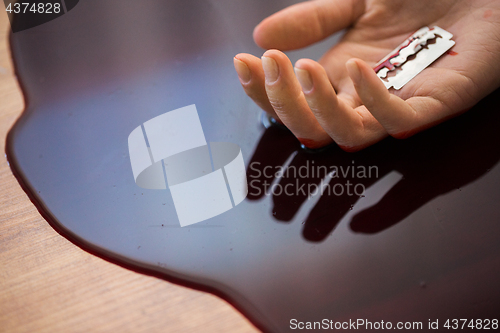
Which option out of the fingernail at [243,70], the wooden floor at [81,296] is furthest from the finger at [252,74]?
the wooden floor at [81,296]

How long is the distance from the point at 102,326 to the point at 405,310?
17 centimetres

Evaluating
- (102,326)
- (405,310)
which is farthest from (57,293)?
(405,310)

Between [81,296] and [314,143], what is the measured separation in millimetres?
178

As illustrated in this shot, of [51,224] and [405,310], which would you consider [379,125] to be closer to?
[405,310]

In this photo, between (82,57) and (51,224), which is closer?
(51,224)

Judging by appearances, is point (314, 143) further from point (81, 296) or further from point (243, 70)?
point (81, 296)

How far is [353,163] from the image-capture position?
26cm

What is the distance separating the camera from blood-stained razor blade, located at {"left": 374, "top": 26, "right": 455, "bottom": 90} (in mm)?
280

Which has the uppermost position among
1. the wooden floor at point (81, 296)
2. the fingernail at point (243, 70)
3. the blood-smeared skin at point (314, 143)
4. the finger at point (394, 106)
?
the fingernail at point (243, 70)

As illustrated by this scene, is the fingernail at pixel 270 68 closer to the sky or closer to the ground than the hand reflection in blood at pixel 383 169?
closer to the sky

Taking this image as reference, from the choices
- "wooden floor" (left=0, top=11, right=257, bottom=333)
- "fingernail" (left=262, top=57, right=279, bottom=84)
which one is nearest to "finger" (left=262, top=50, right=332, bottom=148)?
"fingernail" (left=262, top=57, right=279, bottom=84)

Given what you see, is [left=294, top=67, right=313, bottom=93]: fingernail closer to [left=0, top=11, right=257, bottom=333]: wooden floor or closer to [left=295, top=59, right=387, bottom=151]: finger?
[left=295, top=59, right=387, bottom=151]: finger

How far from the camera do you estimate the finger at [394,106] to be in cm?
21

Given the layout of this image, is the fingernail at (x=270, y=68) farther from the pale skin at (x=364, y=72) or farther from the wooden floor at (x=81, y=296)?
the wooden floor at (x=81, y=296)
